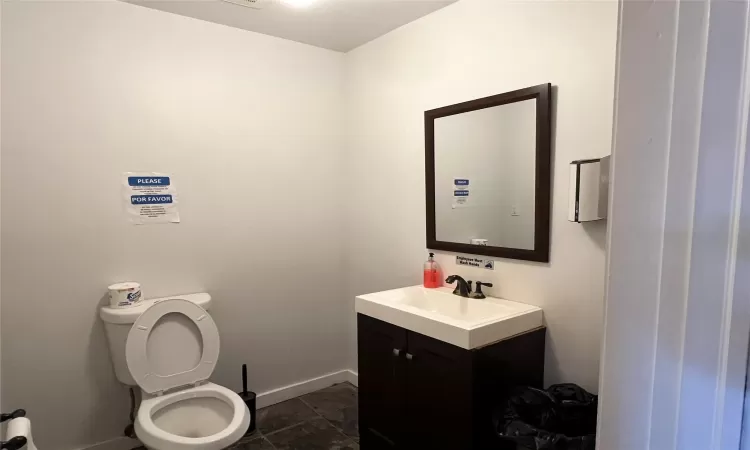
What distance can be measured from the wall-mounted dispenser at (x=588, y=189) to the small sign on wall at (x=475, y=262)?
0.57m

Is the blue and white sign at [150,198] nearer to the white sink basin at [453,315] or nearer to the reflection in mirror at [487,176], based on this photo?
the white sink basin at [453,315]

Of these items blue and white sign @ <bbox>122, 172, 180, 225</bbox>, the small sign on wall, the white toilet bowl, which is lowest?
the white toilet bowl

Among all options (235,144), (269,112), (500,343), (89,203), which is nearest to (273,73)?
(269,112)

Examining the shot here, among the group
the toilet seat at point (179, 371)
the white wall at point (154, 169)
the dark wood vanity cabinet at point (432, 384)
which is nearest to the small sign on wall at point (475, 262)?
the dark wood vanity cabinet at point (432, 384)

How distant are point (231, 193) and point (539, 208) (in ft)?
5.63

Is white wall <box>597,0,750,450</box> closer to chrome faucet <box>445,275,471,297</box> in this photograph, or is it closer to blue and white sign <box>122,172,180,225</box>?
chrome faucet <box>445,275,471,297</box>

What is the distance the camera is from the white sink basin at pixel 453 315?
1699 mm

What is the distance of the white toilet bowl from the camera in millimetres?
1849

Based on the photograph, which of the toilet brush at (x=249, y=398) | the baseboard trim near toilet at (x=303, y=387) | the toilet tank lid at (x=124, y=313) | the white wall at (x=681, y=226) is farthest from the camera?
the baseboard trim near toilet at (x=303, y=387)

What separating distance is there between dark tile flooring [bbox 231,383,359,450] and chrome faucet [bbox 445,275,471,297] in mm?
1028

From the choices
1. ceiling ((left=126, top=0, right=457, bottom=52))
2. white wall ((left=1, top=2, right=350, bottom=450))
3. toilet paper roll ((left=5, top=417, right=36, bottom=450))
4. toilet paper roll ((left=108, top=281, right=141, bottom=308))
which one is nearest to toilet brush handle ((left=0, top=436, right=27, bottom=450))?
toilet paper roll ((left=5, top=417, right=36, bottom=450))

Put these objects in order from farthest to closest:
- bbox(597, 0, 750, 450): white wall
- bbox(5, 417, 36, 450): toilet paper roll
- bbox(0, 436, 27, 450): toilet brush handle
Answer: bbox(5, 417, 36, 450): toilet paper roll
bbox(0, 436, 27, 450): toilet brush handle
bbox(597, 0, 750, 450): white wall

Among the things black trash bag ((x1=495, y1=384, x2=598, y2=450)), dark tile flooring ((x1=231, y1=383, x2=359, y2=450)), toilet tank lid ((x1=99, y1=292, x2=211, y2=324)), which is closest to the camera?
black trash bag ((x1=495, y1=384, x2=598, y2=450))

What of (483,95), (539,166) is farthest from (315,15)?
(539,166)
